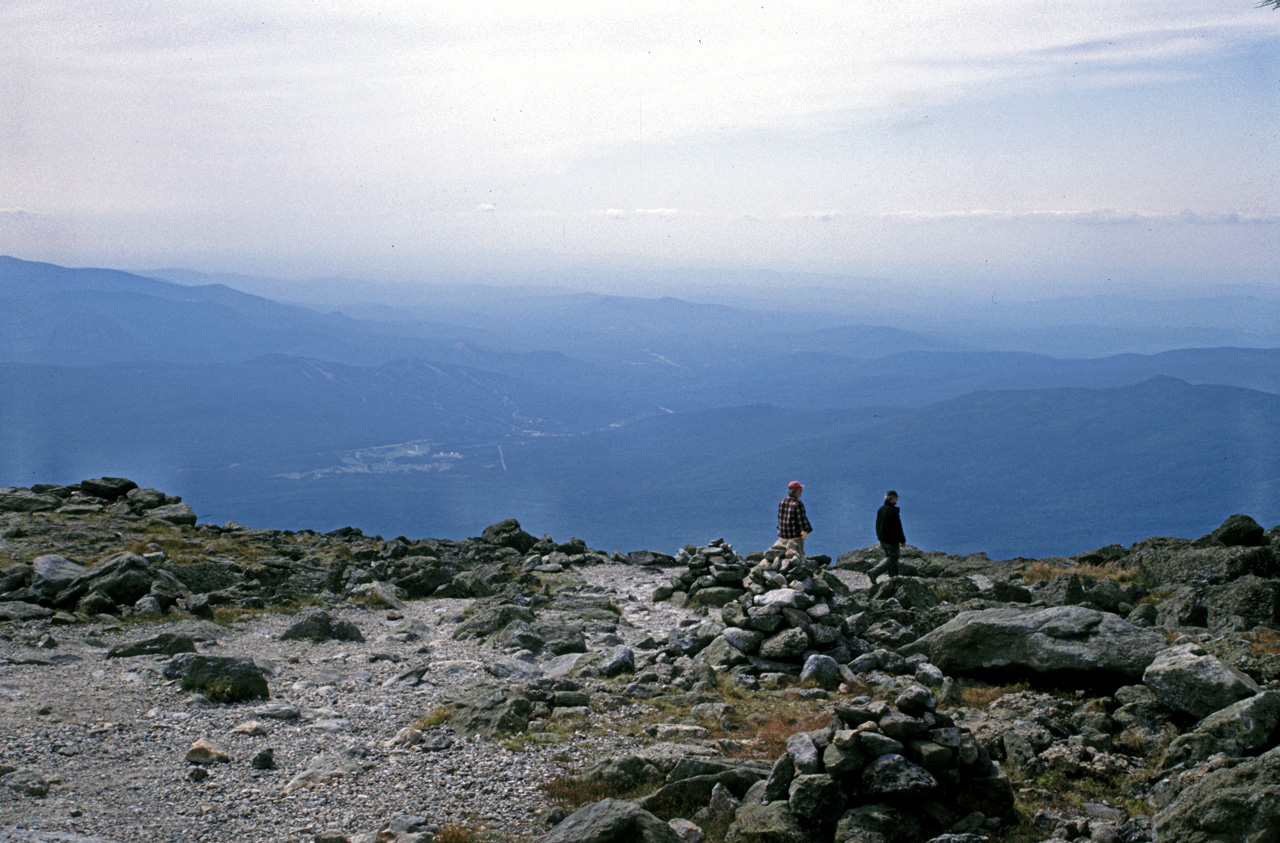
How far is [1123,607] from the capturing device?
22.7 m

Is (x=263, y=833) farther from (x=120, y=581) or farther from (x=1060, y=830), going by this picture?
(x=120, y=581)

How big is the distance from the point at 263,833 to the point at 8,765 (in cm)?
446

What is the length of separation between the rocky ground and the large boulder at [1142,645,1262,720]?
0.10 feet

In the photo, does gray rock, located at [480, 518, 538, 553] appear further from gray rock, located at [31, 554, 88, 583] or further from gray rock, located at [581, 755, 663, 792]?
gray rock, located at [581, 755, 663, 792]

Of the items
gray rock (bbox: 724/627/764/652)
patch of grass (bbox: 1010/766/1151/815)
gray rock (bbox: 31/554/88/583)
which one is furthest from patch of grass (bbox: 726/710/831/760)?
gray rock (bbox: 31/554/88/583)

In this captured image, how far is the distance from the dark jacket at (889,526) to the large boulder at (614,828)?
17222 millimetres

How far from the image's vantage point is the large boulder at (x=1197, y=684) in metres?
13.1

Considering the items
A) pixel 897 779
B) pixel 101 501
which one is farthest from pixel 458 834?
pixel 101 501

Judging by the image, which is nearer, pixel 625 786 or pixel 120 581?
pixel 625 786

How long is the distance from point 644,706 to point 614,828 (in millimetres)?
6850

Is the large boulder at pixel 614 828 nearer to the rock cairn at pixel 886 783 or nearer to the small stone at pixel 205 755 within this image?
the rock cairn at pixel 886 783

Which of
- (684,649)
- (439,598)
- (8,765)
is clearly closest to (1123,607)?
(684,649)

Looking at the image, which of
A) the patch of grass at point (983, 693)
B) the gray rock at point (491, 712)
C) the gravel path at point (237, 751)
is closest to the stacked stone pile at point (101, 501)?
the gravel path at point (237, 751)

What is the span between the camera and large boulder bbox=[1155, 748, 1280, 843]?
29.2 feet
